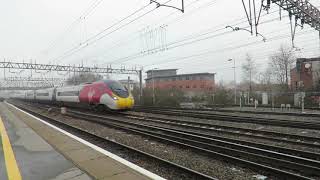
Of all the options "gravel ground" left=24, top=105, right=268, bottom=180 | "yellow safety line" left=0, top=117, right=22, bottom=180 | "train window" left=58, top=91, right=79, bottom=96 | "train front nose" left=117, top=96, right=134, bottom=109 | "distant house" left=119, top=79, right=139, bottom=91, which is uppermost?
"distant house" left=119, top=79, right=139, bottom=91

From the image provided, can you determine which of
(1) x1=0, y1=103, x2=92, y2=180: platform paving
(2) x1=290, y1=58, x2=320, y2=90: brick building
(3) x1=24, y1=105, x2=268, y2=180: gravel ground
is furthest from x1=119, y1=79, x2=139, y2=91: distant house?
(2) x1=290, y1=58, x2=320, y2=90: brick building

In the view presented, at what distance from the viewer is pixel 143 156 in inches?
348

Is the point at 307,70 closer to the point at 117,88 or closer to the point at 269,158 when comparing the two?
the point at 117,88

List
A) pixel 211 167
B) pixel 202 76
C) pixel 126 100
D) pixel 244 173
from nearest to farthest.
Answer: pixel 244 173 → pixel 211 167 → pixel 126 100 → pixel 202 76

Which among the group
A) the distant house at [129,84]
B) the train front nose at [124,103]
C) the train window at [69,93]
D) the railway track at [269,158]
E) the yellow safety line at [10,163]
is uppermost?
the distant house at [129,84]

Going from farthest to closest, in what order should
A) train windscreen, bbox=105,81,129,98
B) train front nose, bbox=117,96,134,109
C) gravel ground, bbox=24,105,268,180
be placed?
train windscreen, bbox=105,81,129,98 < train front nose, bbox=117,96,134,109 < gravel ground, bbox=24,105,268,180

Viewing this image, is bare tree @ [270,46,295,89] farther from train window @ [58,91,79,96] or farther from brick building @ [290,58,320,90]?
train window @ [58,91,79,96]

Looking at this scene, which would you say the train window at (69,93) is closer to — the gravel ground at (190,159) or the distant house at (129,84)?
the distant house at (129,84)

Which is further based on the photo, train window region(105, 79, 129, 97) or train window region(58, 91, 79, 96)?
train window region(58, 91, 79, 96)

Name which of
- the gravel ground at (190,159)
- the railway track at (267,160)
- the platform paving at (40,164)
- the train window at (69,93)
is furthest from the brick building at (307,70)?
the platform paving at (40,164)

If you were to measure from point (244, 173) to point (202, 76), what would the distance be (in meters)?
81.5

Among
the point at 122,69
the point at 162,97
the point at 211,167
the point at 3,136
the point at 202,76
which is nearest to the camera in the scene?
the point at 211,167

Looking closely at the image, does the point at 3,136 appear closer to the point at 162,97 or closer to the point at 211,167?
the point at 211,167

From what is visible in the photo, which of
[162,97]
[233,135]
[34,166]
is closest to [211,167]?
[34,166]
